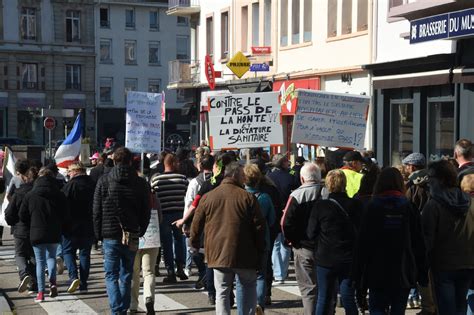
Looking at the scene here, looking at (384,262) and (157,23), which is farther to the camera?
(157,23)

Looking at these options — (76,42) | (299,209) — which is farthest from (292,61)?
(76,42)

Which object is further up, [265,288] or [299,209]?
[299,209]

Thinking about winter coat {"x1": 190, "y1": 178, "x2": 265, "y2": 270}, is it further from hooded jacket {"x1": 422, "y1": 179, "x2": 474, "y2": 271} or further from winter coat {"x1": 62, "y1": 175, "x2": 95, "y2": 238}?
winter coat {"x1": 62, "y1": 175, "x2": 95, "y2": 238}

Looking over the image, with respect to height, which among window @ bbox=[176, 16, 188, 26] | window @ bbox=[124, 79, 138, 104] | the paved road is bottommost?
the paved road

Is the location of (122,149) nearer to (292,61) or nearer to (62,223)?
(62,223)

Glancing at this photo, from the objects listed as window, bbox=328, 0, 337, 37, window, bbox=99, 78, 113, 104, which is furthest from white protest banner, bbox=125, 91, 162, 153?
window, bbox=99, 78, 113, 104

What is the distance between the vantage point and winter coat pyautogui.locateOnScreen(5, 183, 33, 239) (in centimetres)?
1202

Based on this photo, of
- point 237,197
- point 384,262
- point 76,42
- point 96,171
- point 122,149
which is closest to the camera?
point 384,262

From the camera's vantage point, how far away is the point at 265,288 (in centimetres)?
1051

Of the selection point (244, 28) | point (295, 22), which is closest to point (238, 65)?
point (295, 22)

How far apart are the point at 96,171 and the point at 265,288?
542cm

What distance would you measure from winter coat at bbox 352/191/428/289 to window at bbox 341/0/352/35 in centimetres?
1814

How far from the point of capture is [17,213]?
12047mm

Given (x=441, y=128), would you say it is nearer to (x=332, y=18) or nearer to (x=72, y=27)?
(x=332, y=18)
